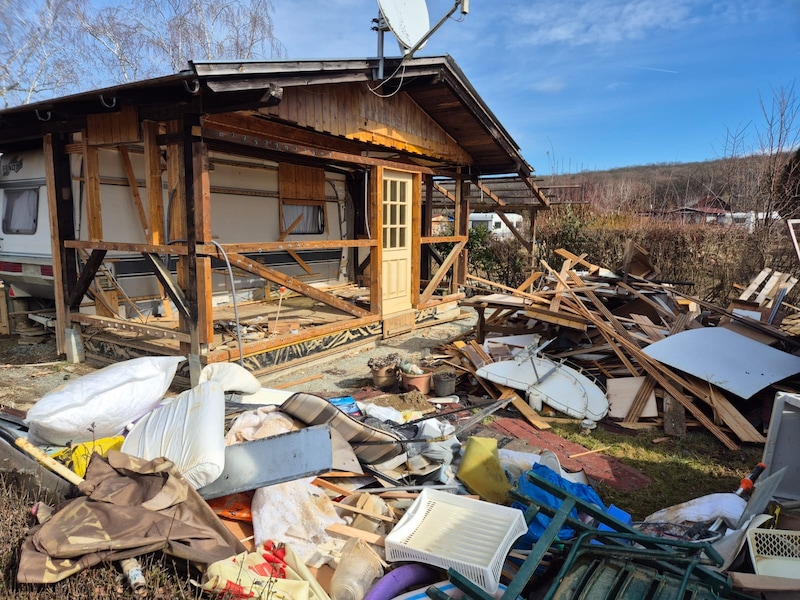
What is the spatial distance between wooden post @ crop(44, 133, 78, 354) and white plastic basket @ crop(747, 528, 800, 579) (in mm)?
8266

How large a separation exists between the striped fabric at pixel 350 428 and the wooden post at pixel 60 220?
522 centimetres

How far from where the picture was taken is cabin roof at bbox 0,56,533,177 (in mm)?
5027

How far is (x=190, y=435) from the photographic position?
11.1ft

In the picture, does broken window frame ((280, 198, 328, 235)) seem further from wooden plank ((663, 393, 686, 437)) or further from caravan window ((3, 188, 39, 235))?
wooden plank ((663, 393, 686, 437))

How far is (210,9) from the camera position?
68.7 ft

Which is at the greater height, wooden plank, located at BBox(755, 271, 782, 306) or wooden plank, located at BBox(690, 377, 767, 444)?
wooden plank, located at BBox(755, 271, 782, 306)

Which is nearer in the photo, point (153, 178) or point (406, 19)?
point (153, 178)

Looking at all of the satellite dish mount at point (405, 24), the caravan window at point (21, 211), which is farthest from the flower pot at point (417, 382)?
the caravan window at point (21, 211)

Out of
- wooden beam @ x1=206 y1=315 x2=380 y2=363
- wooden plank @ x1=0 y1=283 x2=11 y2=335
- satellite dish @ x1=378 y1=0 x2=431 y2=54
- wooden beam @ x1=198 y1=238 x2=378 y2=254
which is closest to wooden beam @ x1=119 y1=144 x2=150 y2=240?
wooden beam @ x1=198 y1=238 x2=378 y2=254

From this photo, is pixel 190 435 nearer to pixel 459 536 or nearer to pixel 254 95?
pixel 459 536

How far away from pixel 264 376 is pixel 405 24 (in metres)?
5.21

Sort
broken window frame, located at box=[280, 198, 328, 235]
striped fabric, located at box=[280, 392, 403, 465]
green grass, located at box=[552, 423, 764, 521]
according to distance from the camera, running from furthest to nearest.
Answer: broken window frame, located at box=[280, 198, 328, 235] < green grass, located at box=[552, 423, 764, 521] < striped fabric, located at box=[280, 392, 403, 465]

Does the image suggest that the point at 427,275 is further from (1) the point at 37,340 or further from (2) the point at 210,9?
(2) the point at 210,9

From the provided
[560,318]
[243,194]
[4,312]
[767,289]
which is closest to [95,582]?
[560,318]
